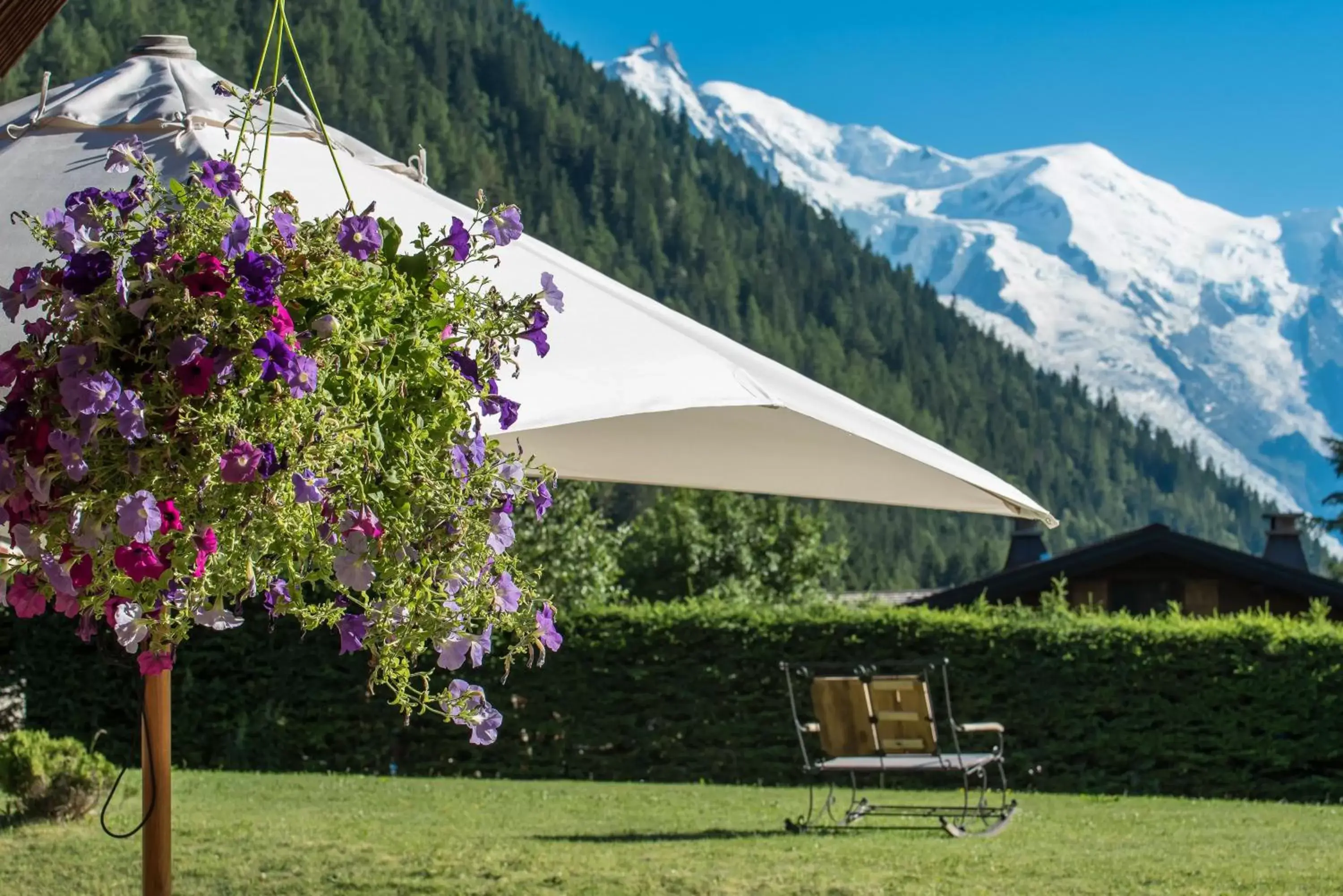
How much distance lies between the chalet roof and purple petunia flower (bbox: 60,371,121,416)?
24434mm

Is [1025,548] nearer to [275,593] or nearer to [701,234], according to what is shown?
[275,593]

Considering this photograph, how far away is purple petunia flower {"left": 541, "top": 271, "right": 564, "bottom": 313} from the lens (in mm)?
2502

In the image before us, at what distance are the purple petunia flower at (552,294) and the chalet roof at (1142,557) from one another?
78.3ft

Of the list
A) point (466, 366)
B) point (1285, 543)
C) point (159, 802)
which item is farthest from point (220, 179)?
point (1285, 543)

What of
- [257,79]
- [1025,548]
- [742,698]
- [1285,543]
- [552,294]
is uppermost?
[1025,548]

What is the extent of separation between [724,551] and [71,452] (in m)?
33.5

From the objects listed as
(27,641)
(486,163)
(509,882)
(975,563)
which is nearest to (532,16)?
(486,163)

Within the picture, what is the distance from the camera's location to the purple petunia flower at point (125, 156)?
2322mm

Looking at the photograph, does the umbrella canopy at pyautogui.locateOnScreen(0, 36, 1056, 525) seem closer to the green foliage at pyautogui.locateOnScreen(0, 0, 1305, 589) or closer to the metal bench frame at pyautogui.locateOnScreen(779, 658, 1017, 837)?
the metal bench frame at pyautogui.locateOnScreen(779, 658, 1017, 837)

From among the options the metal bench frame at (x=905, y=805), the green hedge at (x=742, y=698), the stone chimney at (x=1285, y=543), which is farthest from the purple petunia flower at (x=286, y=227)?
the stone chimney at (x=1285, y=543)

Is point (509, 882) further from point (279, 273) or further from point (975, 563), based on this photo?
point (975, 563)

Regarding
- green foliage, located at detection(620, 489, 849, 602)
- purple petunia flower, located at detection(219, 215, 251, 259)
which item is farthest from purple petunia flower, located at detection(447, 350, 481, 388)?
green foliage, located at detection(620, 489, 849, 602)

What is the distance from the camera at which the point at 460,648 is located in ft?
7.85

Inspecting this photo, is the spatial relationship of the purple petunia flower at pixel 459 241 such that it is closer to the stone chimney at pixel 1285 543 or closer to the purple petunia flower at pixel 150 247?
the purple petunia flower at pixel 150 247
